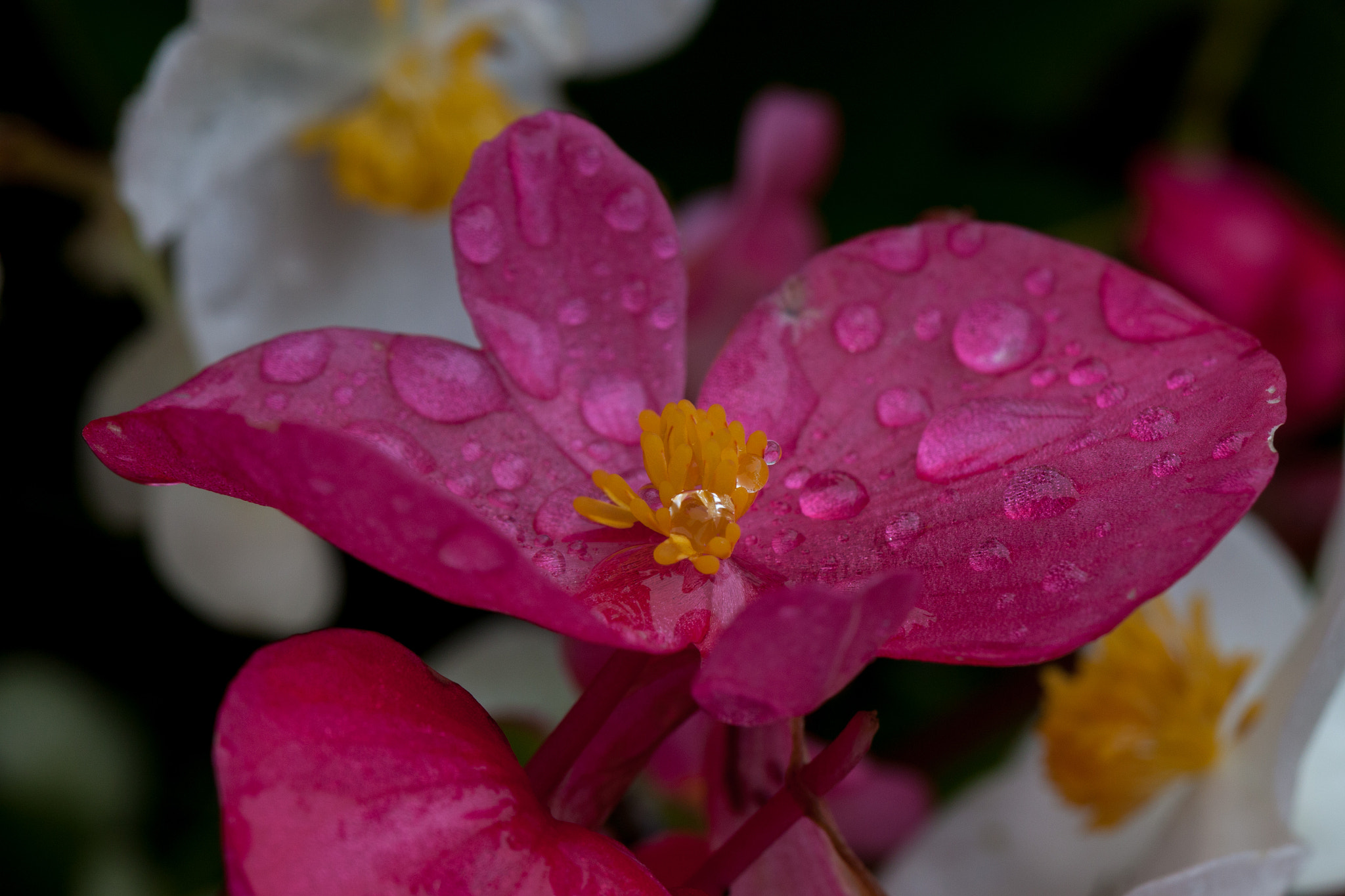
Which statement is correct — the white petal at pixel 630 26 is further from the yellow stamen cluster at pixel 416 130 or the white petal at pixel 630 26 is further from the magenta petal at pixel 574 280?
the magenta petal at pixel 574 280

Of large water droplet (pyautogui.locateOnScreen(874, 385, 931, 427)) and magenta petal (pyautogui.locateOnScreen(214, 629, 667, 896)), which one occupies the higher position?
large water droplet (pyautogui.locateOnScreen(874, 385, 931, 427))

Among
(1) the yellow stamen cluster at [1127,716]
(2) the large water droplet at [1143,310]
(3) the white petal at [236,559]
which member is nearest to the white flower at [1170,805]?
(1) the yellow stamen cluster at [1127,716]

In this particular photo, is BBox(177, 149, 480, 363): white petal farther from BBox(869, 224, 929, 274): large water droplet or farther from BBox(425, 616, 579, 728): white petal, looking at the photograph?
BBox(869, 224, 929, 274): large water droplet

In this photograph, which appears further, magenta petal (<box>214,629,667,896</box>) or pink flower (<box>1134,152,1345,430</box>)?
pink flower (<box>1134,152,1345,430</box>)

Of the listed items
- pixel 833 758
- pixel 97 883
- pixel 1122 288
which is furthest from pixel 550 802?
pixel 97 883

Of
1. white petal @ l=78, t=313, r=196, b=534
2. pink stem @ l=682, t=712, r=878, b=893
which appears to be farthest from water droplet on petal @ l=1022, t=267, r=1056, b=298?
white petal @ l=78, t=313, r=196, b=534

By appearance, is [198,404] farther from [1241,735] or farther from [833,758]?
[1241,735]

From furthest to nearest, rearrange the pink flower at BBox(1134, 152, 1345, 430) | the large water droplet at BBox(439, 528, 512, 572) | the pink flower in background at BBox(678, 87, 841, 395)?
the pink flower at BBox(1134, 152, 1345, 430) < the pink flower in background at BBox(678, 87, 841, 395) < the large water droplet at BBox(439, 528, 512, 572)
